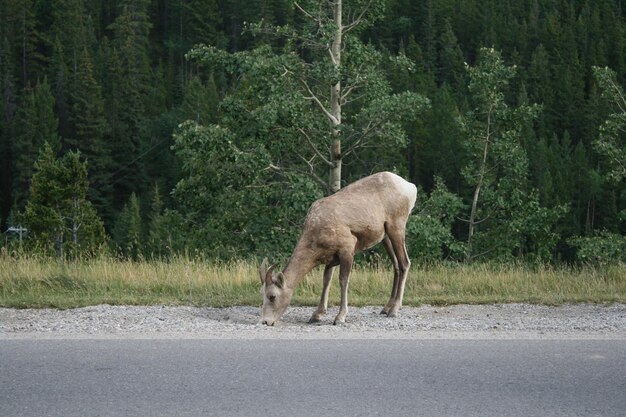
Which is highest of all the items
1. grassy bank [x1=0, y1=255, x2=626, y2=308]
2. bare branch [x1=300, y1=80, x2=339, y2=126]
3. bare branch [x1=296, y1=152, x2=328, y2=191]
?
bare branch [x1=300, y1=80, x2=339, y2=126]

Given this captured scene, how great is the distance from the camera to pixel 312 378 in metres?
5.95

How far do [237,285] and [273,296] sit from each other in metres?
2.45

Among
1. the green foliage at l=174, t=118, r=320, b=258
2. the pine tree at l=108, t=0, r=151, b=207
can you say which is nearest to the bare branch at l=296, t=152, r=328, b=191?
the green foliage at l=174, t=118, r=320, b=258

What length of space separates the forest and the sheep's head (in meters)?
5.60

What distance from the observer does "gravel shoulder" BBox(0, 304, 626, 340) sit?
7676mm

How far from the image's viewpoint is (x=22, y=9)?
13488 centimetres

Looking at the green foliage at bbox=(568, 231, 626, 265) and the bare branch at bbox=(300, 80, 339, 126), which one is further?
the green foliage at bbox=(568, 231, 626, 265)

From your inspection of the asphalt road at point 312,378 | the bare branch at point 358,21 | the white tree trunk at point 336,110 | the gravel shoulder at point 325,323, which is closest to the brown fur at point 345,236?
the gravel shoulder at point 325,323

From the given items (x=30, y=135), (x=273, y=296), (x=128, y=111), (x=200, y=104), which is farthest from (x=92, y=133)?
(x=273, y=296)

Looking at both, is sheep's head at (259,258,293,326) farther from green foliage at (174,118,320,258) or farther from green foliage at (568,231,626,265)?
green foliage at (568,231,626,265)

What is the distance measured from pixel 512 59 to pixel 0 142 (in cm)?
7113

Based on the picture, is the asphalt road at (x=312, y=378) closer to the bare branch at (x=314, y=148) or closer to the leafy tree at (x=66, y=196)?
the bare branch at (x=314, y=148)

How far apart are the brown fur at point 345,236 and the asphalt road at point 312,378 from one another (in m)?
1.99

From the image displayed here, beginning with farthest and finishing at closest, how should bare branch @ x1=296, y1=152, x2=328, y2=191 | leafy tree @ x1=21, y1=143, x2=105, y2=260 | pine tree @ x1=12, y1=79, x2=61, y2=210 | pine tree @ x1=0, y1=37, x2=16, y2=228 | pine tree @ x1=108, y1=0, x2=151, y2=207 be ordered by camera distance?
1. pine tree @ x1=108, y1=0, x2=151, y2=207
2. pine tree @ x1=0, y1=37, x2=16, y2=228
3. pine tree @ x1=12, y1=79, x2=61, y2=210
4. leafy tree @ x1=21, y1=143, x2=105, y2=260
5. bare branch @ x1=296, y1=152, x2=328, y2=191
